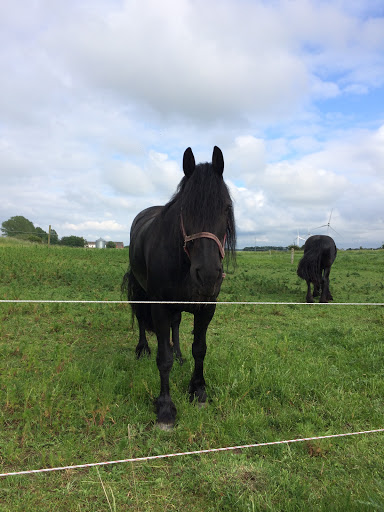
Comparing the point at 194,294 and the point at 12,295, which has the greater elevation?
the point at 194,294

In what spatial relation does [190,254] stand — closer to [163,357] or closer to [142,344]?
[163,357]

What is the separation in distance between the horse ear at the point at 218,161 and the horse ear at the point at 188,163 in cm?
21

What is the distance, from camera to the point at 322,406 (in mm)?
3361

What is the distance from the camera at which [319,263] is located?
1006 cm

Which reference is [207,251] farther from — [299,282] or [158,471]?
[299,282]

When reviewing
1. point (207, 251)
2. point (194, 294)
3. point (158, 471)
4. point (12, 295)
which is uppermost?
point (207, 251)

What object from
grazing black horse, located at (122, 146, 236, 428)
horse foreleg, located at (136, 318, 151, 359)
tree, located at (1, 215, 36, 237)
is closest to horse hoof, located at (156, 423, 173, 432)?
grazing black horse, located at (122, 146, 236, 428)

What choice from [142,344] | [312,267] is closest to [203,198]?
[142,344]

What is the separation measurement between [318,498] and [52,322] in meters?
5.47

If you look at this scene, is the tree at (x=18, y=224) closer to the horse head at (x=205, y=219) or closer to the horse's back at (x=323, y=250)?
the horse's back at (x=323, y=250)

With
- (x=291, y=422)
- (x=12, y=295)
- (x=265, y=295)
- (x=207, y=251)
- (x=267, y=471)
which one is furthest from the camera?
(x=265, y=295)

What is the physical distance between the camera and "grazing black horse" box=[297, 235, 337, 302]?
9992mm

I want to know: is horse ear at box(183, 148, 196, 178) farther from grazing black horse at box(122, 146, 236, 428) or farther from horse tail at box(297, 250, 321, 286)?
horse tail at box(297, 250, 321, 286)

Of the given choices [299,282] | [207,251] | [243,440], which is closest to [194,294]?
[207,251]
